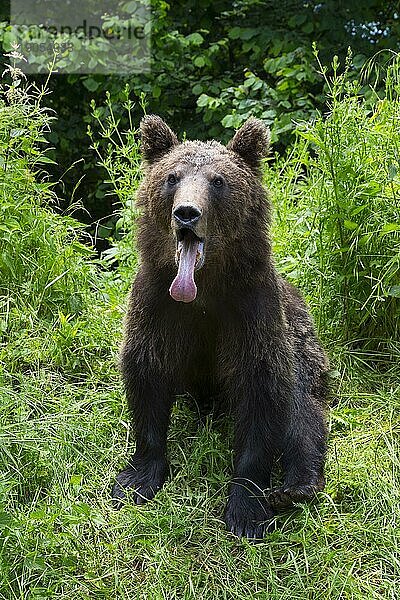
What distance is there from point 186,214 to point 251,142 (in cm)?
83

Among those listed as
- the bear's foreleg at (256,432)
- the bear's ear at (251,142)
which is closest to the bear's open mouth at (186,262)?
the bear's foreleg at (256,432)

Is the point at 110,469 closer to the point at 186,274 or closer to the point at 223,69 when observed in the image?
the point at 186,274

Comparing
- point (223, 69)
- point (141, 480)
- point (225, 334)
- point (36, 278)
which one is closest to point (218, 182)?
point (225, 334)

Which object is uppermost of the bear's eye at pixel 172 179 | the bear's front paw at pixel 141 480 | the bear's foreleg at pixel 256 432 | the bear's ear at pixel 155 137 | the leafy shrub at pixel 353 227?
the bear's ear at pixel 155 137

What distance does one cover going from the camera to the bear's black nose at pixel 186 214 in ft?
12.5

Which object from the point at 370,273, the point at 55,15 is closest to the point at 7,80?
the point at 55,15

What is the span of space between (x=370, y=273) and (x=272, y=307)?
1.31 m

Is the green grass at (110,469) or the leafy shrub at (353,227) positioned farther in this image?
the leafy shrub at (353,227)

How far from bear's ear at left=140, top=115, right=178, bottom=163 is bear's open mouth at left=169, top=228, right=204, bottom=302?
2.39ft

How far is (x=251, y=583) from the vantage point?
3904 mm

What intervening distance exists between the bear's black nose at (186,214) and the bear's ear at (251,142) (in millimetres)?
766

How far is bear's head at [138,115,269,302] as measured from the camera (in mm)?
3928

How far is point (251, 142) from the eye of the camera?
14.6 feet

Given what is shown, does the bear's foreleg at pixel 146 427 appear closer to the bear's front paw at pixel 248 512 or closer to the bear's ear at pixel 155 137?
the bear's front paw at pixel 248 512
